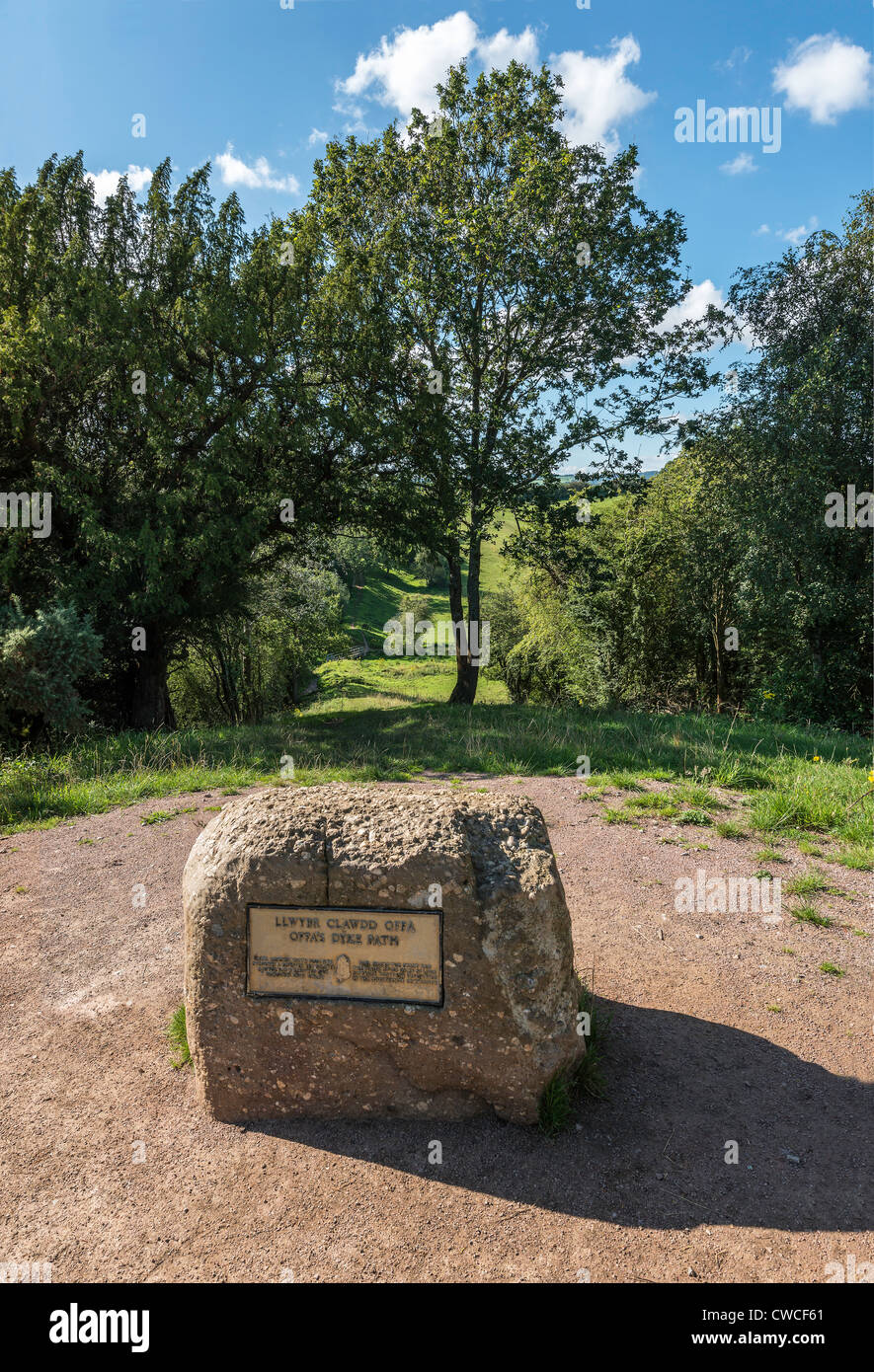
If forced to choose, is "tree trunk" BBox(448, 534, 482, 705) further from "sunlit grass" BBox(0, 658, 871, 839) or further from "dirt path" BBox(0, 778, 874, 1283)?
→ "dirt path" BBox(0, 778, 874, 1283)

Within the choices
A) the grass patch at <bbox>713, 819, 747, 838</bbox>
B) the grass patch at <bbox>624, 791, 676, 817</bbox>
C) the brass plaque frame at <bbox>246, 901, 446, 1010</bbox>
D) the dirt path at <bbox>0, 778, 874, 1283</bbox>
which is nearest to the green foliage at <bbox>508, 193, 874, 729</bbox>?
the grass patch at <bbox>624, 791, 676, 817</bbox>

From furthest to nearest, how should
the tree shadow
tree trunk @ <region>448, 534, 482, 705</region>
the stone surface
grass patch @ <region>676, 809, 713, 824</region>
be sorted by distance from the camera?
tree trunk @ <region>448, 534, 482, 705</region>
grass patch @ <region>676, 809, 713, 824</region>
the stone surface
the tree shadow

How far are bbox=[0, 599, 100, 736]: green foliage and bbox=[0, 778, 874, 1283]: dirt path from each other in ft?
25.5

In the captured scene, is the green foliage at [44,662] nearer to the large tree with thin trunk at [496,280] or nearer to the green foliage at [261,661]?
the large tree with thin trunk at [496,280]

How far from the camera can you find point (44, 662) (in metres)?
12.3

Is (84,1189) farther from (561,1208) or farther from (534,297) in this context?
(534,297)

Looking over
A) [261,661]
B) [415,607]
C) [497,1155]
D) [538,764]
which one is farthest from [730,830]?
[415,607]

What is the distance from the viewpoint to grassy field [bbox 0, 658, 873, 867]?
8.40 m

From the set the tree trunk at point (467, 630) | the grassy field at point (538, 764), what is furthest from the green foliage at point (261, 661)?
the grassy field at point (538, 764)

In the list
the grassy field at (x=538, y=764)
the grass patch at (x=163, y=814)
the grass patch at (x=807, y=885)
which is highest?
the grassy field at (x=538, y=764)

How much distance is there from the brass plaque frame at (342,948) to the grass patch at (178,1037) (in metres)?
1.08

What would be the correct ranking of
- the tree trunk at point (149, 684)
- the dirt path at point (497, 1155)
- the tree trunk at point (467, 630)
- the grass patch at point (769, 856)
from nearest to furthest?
the dirt path at point (497, 1155) → the grass patch at point (769, 856) → the tree trunk at point (149, 684) → the tree trunk at point (467, 630)

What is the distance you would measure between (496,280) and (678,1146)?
18658 millimetres

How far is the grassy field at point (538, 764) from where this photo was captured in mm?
8398
